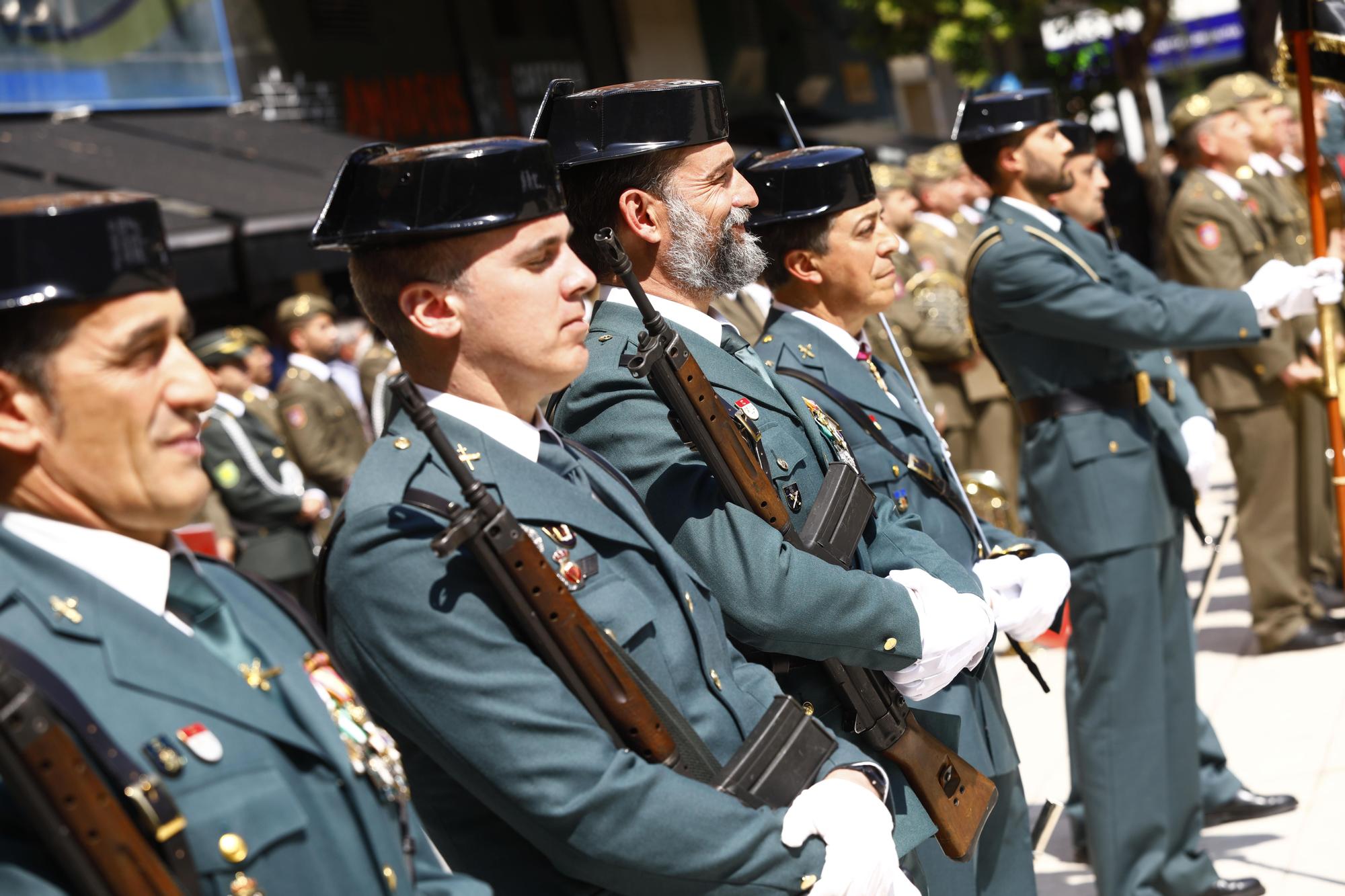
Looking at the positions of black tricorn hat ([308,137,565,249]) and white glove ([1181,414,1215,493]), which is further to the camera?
white glove ([1181,414,1215,493])

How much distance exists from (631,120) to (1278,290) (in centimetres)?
254

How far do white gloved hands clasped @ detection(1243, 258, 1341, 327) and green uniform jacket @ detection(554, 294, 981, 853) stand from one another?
216 centimetres

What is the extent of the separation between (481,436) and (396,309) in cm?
22

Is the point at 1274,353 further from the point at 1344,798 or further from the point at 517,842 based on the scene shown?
the point at 517,842

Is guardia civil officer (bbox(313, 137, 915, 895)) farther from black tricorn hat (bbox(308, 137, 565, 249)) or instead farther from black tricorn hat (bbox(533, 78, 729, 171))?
black tricorn hat (bbox(533, 78, 729, 171))

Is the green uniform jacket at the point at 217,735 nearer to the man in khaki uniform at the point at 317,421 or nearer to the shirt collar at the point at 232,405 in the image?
the shirt collar at the point at 232,405

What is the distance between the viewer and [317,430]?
9.04m

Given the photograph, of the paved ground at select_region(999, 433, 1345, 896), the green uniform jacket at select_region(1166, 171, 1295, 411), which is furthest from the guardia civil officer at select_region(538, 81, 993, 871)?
the green uniform jacket at select_region(1166, 171, 1295, 411)

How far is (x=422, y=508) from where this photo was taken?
2.06 metres

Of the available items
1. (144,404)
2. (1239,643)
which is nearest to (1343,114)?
(1239,643)

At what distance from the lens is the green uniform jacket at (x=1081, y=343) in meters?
4.40

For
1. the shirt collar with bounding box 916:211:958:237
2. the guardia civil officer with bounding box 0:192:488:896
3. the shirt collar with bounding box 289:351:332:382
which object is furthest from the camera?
the shirt collar with bounding box 916:211:958:237

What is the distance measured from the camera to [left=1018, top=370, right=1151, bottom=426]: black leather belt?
181 inches

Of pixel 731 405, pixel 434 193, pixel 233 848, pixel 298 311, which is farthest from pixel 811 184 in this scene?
pixel 298 311
